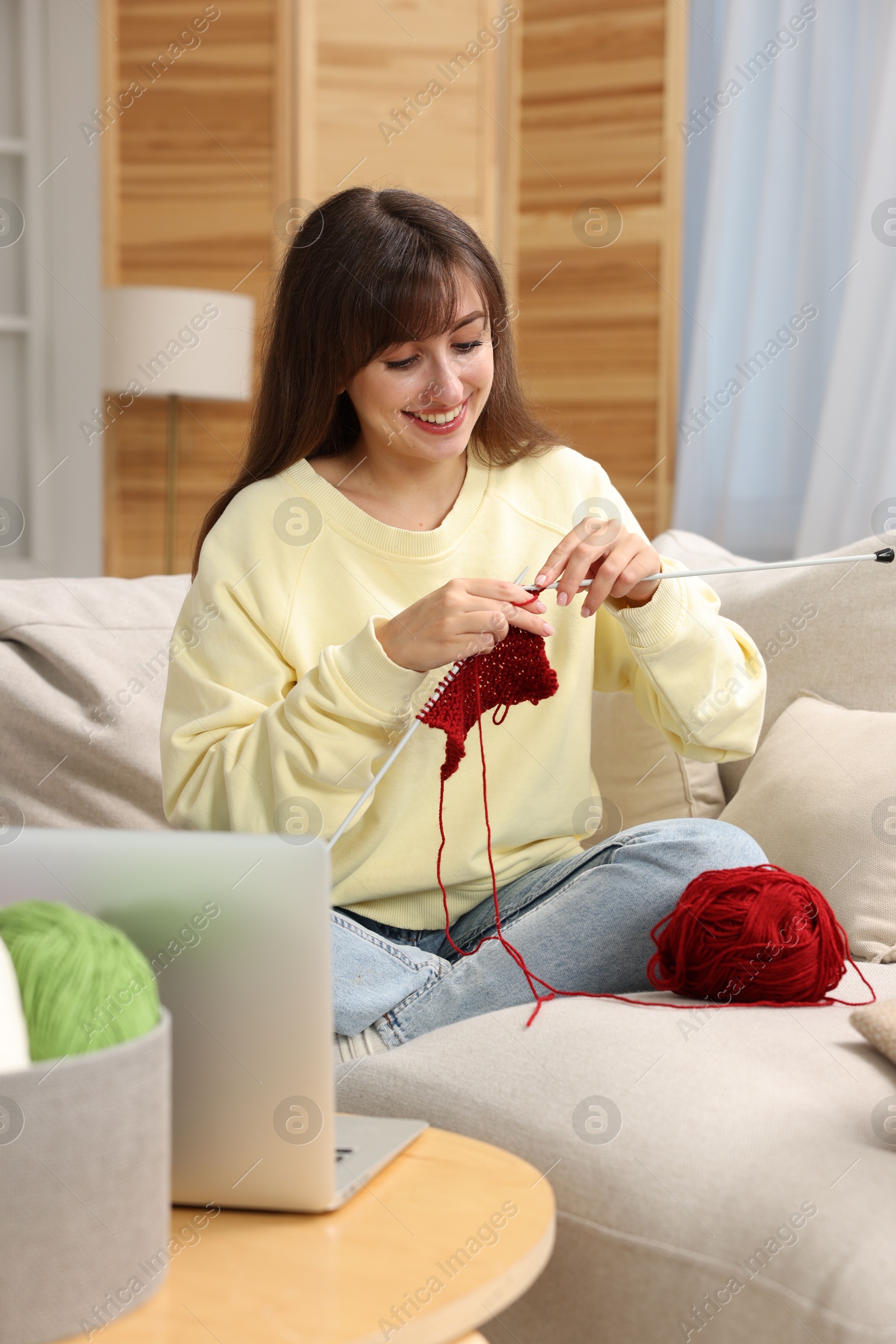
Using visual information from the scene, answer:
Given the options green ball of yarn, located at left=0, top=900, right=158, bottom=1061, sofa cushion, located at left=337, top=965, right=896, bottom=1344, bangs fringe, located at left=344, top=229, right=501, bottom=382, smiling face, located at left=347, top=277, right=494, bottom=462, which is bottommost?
sofa cushion, located at left=337, top=965, right=896, bottom=1344

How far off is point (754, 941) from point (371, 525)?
56cm

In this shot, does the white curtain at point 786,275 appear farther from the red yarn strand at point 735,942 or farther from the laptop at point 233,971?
the laptop at point 233,971

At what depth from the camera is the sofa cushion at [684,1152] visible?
783 millimetres

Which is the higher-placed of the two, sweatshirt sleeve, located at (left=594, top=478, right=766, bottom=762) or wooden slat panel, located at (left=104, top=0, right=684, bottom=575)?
wooden slat panel, located at (left=104, top=0, right=684, bottom=575)

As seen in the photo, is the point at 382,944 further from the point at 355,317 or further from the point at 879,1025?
the point at 355,317

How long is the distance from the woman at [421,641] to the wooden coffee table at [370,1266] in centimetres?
38

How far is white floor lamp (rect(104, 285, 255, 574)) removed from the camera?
118 inches

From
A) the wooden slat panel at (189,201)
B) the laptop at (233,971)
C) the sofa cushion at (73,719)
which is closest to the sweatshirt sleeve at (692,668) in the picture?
the sofa cushion at (73,719)

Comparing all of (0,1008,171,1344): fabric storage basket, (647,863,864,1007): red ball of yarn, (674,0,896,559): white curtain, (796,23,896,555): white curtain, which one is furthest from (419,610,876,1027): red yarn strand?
(674,0,896,559): white curtain

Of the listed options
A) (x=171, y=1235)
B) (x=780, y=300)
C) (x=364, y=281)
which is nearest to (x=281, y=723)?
(x=364, y=281)

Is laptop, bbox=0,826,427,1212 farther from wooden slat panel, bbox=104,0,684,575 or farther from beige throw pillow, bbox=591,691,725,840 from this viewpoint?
wooden slat panel, bbox=104,0,684,575

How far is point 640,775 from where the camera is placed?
5.12 ft

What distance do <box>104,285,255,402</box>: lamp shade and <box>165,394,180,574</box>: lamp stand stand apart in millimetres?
72

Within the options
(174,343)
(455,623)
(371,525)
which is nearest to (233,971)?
(455,623)
